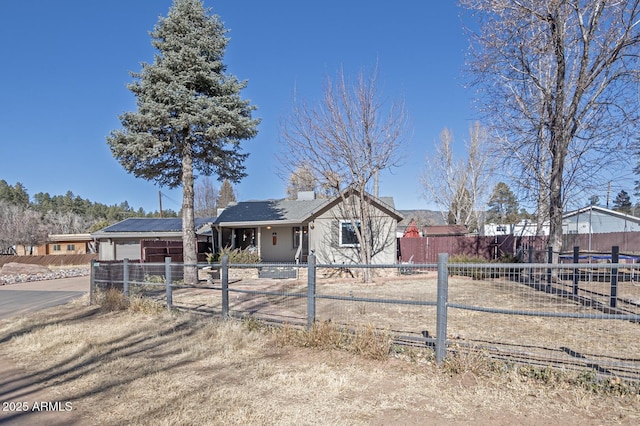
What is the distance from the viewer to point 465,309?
476 cm

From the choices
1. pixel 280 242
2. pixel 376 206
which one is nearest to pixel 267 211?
pixel 280 242

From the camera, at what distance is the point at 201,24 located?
46.3 ft

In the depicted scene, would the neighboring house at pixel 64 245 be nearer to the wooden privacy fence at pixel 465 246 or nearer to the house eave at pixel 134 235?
the house eave at pixel 134 235

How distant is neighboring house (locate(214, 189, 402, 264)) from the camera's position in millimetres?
16719

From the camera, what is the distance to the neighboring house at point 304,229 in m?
16.7

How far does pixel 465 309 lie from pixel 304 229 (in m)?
15.2

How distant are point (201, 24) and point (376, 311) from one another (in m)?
12.5

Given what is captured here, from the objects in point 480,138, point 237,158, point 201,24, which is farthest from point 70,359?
point 480,138

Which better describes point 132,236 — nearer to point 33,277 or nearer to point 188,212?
point 33,277

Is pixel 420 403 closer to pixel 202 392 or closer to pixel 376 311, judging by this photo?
pixel 202 392

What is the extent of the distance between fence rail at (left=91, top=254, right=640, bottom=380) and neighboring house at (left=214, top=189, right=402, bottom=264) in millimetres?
3371

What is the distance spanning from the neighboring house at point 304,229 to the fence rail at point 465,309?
11.1 ft

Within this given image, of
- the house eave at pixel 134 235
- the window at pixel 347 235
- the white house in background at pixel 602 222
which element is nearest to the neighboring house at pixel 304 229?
the window at pixel 347 235

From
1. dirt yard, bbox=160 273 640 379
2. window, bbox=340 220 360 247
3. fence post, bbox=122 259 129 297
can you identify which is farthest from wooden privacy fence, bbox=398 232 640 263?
fence post, bbox=122 259 129 297
